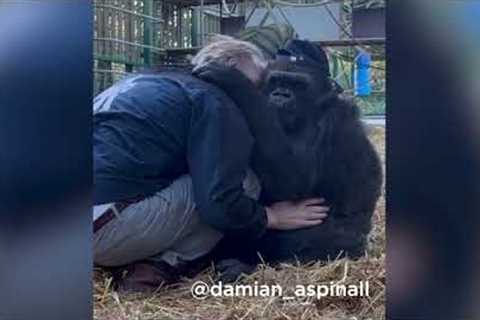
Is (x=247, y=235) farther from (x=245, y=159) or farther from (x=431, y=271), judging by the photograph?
(x=431, y=271)

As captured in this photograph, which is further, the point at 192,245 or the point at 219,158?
the point at 192,245

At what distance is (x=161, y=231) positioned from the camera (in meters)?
3.80

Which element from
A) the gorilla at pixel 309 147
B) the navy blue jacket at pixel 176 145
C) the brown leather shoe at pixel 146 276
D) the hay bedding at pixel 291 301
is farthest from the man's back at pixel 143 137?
the hay bedding at pixel 291 301

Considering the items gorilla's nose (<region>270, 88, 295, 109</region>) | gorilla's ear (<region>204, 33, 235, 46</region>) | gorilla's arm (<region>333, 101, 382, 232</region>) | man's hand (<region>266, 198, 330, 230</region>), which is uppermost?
gorilla's ear (<region>204, 33, 235, 46</region>)

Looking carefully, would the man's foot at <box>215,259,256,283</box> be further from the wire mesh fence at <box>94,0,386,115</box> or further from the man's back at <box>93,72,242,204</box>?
the wire mesh fence at <box>94,0,386,115</box>

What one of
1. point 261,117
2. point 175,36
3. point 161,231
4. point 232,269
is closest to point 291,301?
point 232,269

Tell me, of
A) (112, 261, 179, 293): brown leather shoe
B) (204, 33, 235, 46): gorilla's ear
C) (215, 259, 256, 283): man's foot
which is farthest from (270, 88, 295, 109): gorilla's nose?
(112, 261, 179, 293): brown leather shoe

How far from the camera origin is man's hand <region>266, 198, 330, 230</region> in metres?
3.78

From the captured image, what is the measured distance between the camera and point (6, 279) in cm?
374

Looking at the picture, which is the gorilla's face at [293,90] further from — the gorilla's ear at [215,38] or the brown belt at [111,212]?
the brown belt at [111,212]

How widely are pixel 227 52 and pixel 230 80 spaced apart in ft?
0.30

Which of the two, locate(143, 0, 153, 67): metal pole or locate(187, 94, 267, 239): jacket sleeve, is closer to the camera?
locate(187, 94, 267, 239): jacket sleeve

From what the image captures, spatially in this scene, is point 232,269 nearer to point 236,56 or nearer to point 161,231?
point 161,231

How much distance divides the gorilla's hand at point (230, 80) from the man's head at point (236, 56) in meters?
0.01
